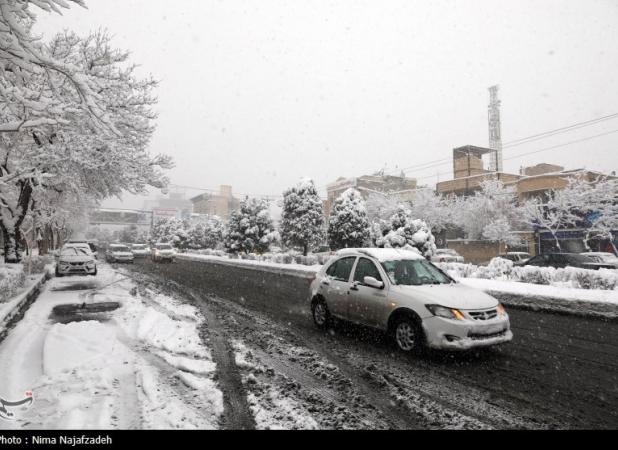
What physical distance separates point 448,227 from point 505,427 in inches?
1876

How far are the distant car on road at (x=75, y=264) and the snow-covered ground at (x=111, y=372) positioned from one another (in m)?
10.6

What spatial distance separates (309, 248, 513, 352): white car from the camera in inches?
220

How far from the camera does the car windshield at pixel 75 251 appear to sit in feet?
63.5

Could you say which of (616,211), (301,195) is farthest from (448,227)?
(301,195)

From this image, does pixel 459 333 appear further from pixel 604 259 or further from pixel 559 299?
pixel 604 259

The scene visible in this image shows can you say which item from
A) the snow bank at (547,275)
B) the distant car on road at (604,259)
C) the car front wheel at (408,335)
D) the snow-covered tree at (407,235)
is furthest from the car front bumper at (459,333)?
the distant car on road at (604,259)

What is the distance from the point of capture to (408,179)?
97.7 m

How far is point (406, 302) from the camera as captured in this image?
A: 6.04 metres

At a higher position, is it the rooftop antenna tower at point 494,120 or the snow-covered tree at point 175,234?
the rooftop antenna tower at point 494,120

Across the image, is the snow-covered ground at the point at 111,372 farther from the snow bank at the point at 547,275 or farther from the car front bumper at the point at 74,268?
the snow bank at the point at 547,275

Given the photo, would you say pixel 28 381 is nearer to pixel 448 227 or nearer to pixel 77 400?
pixel 77 400

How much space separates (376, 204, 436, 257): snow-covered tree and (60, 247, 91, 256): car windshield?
1560 cm

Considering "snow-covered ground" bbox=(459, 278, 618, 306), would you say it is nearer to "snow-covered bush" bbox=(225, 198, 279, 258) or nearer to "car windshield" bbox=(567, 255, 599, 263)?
"car windshield" bbox=(567, 255, 599, 263)

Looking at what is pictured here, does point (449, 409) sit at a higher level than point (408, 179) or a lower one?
lower
